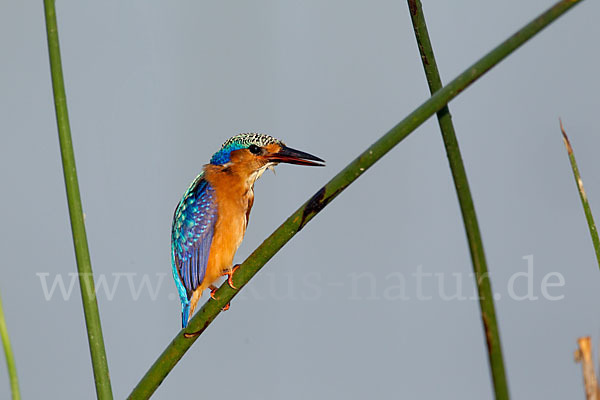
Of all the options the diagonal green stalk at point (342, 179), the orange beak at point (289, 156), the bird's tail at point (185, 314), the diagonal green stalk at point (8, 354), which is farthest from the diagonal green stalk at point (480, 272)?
the bird's tail at point (185, 314)

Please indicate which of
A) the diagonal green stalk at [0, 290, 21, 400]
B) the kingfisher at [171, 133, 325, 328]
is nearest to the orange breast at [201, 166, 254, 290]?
the kingfisher at [171, 133, 325, 328]

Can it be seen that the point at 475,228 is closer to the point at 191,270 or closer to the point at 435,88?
the point at 435,88

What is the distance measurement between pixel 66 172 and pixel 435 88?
32 cm

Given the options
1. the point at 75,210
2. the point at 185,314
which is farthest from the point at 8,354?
the point at 185,314

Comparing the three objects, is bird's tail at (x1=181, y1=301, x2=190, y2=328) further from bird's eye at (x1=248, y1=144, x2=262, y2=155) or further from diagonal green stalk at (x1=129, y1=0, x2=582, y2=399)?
diagonal green stalk at (x1=129, y1=0, x2=582, y2=399)

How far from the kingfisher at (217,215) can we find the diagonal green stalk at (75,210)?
609 mm

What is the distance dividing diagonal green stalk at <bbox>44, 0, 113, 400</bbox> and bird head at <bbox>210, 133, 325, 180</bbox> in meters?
0.65

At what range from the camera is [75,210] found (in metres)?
0.57

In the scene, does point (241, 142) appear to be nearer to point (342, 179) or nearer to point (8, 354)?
point (342, 179)

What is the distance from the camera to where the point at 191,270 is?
120cm

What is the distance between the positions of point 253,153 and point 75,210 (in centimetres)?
70

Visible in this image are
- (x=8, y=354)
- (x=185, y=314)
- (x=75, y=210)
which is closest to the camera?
(x=8, y=354)

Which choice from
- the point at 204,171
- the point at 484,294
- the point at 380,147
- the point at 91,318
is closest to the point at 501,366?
the point at 484,294

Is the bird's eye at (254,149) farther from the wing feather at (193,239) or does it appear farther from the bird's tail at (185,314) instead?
the bird's tail at (185,314)
